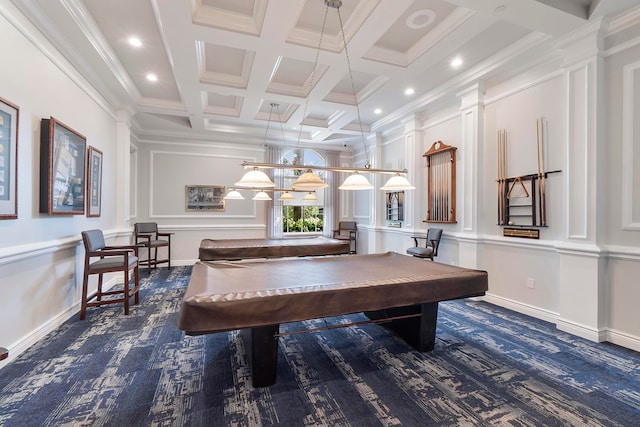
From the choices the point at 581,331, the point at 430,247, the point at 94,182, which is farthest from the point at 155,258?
the point at 581,331

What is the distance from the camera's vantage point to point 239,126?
6484mm

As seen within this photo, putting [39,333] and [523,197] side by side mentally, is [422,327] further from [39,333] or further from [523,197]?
[39,333]

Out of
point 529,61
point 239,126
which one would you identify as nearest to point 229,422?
point 529,61

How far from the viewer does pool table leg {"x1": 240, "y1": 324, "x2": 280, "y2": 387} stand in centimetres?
207

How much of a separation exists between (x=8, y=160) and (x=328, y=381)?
122 inches

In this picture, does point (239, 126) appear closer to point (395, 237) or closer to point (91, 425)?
point (395, 237)

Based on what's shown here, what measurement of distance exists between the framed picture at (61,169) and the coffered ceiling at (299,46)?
2.96 feet

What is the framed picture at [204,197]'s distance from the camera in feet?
22.2

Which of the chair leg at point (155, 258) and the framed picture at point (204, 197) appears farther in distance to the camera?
the framed picture at point (204, 197)

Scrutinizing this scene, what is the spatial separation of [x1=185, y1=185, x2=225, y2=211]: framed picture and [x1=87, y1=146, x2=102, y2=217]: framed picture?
8.31 ft

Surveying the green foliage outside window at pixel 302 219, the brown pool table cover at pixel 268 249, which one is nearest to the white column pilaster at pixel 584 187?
the brown pool table cover at pixel 268 249

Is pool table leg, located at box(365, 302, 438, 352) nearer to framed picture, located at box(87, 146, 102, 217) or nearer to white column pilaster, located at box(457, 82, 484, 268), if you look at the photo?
white column pilaster, located at box(457, 82, 484, 268)

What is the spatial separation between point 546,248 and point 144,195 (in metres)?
7.31

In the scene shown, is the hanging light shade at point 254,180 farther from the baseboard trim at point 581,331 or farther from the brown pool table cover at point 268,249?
the baseboard trim at point 581,331
